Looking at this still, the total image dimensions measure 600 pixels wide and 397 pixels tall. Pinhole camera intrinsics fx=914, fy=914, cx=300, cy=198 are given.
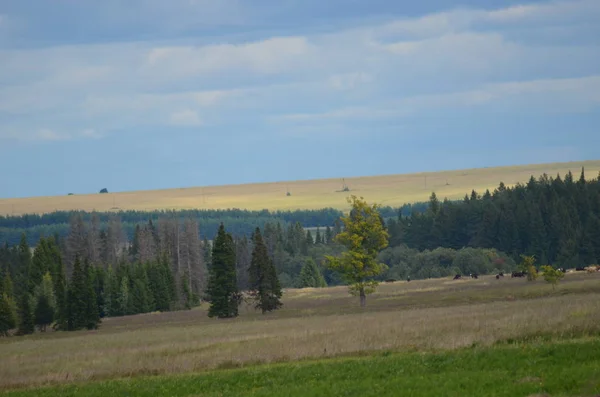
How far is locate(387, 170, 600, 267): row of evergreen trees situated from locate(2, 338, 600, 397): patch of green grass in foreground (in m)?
120

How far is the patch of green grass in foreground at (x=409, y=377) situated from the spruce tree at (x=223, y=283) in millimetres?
51000

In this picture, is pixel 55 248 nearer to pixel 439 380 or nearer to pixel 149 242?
pixel 149 242

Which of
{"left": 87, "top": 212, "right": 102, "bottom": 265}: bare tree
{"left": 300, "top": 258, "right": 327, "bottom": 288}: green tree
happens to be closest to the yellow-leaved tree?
{"left": 300, "top": 258, "right": 327, "bottom": 288}: green tree

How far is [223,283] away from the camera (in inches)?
3401

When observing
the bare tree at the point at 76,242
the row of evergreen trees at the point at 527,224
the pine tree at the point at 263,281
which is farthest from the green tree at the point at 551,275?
the bare tree at the point at 76,242

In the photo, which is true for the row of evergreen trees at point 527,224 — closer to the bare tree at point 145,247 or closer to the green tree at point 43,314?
the bare tree at point 145,247

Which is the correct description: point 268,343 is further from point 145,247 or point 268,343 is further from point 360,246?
point 145,247

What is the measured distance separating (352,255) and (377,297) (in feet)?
39.6

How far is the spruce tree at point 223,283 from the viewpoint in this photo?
8525cm

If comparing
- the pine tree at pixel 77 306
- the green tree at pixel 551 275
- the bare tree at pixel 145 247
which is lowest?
the pine tree at pixel 77 306

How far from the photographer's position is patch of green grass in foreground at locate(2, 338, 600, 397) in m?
24.4


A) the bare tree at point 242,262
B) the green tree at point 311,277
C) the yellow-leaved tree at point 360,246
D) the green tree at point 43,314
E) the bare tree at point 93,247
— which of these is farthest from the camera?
the bare tree at point 242,262

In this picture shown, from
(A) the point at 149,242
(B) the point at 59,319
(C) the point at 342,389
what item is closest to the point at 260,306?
(B) the point at 59,319

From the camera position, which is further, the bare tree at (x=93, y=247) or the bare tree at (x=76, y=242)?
the bare tree at (x=93, y=247)
